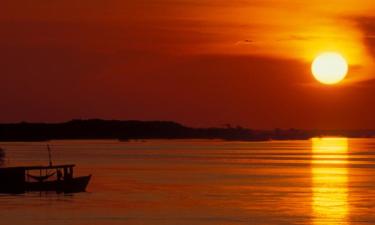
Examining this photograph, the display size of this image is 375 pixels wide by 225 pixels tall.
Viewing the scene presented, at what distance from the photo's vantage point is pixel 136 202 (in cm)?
7400

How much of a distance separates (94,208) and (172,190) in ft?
65.4

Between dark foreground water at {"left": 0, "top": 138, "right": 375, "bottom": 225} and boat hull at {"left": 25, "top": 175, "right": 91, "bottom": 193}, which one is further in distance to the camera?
boat hull at {"left": 25, "top": 175, "right": 91, "bottom": 193}

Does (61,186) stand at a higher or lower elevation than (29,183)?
lower

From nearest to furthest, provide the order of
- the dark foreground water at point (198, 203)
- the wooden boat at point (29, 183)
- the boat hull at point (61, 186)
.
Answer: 1. the dark foreground water at point (198, 203)
2. the wooden boat at point (29, 183)
3. the boat hull at point (61, 186)

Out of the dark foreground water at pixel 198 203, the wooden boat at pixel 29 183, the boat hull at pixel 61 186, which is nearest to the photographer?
the dark foreground water at pixel 198 203

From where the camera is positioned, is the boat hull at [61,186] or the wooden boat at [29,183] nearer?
the wooden boat at [29,183]

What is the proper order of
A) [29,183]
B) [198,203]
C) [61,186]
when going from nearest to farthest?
[198,203]
[29,183]
[61,186]

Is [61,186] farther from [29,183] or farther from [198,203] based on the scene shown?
[198,203]

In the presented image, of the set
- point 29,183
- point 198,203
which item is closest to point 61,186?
point 29,183

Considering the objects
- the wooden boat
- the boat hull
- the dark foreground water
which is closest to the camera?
the dark foreground water

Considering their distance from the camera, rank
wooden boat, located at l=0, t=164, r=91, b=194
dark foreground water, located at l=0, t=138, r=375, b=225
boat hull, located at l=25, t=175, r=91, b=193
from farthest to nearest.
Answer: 1. boat hull, located at l=25, t=175, r=91, b=193
2. wooden boat, located at l=0, t=164, r=91, b=194
3. dark foreground water, located at l=0, t=138, r=375, b=225

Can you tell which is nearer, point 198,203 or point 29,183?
point 198,203

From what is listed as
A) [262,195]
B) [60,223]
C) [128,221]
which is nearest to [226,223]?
[128,221]

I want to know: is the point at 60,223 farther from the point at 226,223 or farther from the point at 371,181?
the point at 371,181
